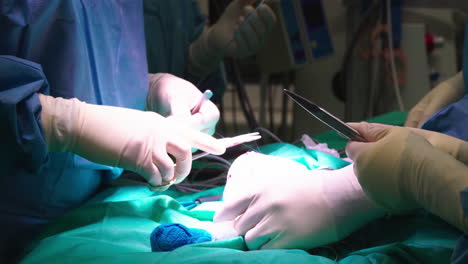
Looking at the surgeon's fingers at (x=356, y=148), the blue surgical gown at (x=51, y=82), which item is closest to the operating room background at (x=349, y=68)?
the blue surgical gown at (x=51, y=82)

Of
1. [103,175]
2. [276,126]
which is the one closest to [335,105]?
[276,126]

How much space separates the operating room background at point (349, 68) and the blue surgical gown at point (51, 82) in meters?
0.94

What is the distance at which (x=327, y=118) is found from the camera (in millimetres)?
854

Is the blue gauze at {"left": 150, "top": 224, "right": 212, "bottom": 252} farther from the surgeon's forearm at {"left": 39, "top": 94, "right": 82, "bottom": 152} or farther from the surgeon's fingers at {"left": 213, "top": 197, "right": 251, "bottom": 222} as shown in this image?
the surgeon's forearm at {"left": 39, "top": 94, "right": 82, "bottom": 152}

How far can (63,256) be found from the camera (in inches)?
34.0

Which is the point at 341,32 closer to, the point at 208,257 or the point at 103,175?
the point at 103,175

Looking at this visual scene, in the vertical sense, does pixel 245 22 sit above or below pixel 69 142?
above

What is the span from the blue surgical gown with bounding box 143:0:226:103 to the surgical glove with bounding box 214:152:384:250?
Result: 0.79m

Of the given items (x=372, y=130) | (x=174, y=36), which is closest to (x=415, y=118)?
(x=372, y=130)

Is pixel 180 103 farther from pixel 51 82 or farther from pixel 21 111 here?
pixel 21 111

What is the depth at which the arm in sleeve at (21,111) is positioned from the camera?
0.77 m

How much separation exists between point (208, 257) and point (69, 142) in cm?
38

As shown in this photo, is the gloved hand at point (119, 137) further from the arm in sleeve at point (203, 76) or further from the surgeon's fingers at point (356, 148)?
the arm in sleeve at point (203, 76)

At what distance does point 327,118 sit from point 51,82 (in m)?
0.61
